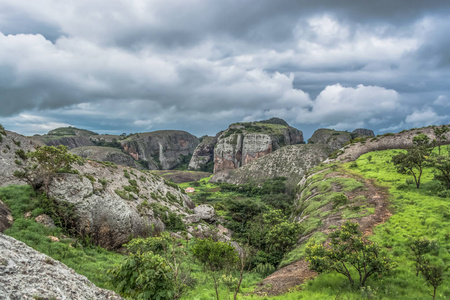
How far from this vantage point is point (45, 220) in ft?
51.4

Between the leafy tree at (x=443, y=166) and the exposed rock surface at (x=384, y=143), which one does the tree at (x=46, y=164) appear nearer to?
the leafy tree at (x=443, y=166)

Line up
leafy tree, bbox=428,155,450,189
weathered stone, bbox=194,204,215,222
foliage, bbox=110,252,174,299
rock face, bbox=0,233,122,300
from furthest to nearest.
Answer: weathered stone, bbox=194,204,215,222, leafy tree, bbox=428,155,450,189, foliage, bbox=110,252,174,299, rock face, bbox=0,233,122,300

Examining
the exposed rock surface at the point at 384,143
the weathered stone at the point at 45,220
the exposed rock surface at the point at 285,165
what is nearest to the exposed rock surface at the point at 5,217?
the weathered stone at the point at 45,220

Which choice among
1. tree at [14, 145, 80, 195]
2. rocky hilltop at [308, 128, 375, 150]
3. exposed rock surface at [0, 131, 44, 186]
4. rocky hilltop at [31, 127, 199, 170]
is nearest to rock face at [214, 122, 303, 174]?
rocky hilltop at [308, 128, 375, 150]

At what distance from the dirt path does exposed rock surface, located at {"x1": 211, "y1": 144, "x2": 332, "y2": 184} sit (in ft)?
205

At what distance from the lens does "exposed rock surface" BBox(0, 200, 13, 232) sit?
13.1 m

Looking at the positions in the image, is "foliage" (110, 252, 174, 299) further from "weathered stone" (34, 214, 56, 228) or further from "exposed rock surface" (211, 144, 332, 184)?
"exposed rock surface" (211, 144, 332, 184)

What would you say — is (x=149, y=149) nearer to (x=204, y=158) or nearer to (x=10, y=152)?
(x=204, y=158)

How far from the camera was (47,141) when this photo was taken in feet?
440

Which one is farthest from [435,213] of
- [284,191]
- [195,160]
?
[195,160]

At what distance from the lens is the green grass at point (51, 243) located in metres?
12.5

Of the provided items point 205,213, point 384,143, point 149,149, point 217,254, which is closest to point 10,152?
point 217,254

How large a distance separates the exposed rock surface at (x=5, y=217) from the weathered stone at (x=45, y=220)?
57.6 inches

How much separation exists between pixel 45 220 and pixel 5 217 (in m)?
2.20
